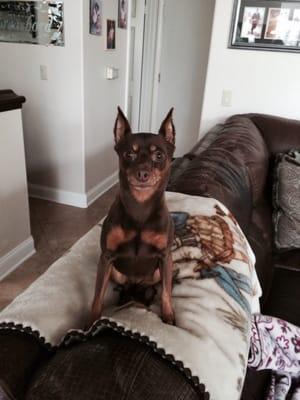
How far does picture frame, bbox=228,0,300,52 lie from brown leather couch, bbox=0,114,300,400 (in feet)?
1.85

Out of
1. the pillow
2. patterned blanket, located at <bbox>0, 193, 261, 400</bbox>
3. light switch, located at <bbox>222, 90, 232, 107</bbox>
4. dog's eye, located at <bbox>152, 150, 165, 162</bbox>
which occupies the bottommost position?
the pillow

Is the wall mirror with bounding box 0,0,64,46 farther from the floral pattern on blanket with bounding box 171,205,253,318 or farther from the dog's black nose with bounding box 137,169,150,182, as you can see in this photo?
the dog's black nose with bounding box 137,169,150,182

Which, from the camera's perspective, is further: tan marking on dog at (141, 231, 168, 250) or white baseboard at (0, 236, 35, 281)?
white baseboard at (0, 236, 35, 281)

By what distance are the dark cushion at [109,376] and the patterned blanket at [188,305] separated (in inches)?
1.1

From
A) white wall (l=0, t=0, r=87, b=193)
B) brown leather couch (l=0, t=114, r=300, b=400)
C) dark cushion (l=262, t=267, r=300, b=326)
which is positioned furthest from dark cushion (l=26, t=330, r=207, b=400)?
white wall (l=0, t=0, r=87, b=193)

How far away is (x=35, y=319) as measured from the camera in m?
0.75

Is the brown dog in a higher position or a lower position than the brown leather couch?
higher

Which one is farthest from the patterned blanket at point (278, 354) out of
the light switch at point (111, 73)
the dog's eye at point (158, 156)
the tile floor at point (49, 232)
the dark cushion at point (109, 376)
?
the light switch at point (111, 73)

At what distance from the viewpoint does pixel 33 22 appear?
8.87ft

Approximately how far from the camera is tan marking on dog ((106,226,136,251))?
33.6 inches

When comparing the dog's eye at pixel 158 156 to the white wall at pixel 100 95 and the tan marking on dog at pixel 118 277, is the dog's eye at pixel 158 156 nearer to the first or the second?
the tan marking on dog at pixel 118 277

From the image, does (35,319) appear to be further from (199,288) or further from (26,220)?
(26,220)

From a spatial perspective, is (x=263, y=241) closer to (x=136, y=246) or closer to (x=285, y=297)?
(x=285, y=297)

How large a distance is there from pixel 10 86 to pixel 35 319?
105 inches
